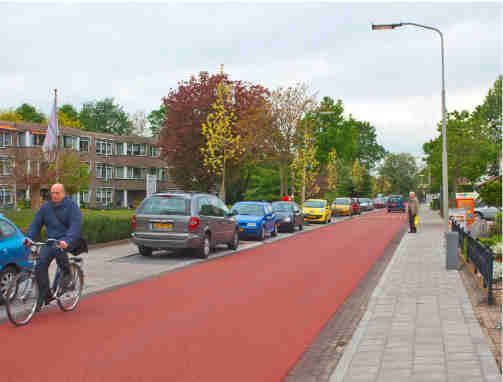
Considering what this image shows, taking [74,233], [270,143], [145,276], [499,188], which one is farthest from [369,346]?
[270,143]

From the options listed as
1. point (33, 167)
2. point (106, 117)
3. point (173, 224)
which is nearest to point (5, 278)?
point (173, 224)

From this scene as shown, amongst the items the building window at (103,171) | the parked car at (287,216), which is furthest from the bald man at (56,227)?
the building window at (103,171)

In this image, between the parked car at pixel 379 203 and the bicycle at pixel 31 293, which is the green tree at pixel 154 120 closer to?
the parked car at pixel 379 203

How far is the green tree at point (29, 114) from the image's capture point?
8831 centimetres

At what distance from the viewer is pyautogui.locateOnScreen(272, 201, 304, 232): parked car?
2995 centimetres

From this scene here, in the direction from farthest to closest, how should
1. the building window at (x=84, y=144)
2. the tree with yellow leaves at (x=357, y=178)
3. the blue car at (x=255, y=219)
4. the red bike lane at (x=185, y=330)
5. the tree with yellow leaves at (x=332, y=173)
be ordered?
1. the tree with yellow leaves at (x=357, y=178)
2. the building window at (x=84, y=144)
3. the tree with yellow leaves at (x=332, y=173)
4. the blue car at (x=255, y=219)
5. the red bike lane at (x=185, y=330)

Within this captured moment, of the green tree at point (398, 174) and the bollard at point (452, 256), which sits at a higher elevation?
the green tree at point (398, 174)

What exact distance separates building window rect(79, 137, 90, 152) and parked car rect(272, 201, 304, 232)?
160ft

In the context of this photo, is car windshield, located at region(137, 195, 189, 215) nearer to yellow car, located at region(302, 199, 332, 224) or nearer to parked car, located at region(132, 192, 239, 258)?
parked car, located at region(132, 192, 239, 258)

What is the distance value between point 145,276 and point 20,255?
4.18 m

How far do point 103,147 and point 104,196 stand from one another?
6.12 m

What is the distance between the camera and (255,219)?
953 inches

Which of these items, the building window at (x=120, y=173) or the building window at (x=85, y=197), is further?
the building window at (x=120, y=173)

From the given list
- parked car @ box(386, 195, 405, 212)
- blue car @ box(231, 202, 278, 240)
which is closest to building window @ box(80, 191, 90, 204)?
parked car @ box(386, 195, 405, 212)
